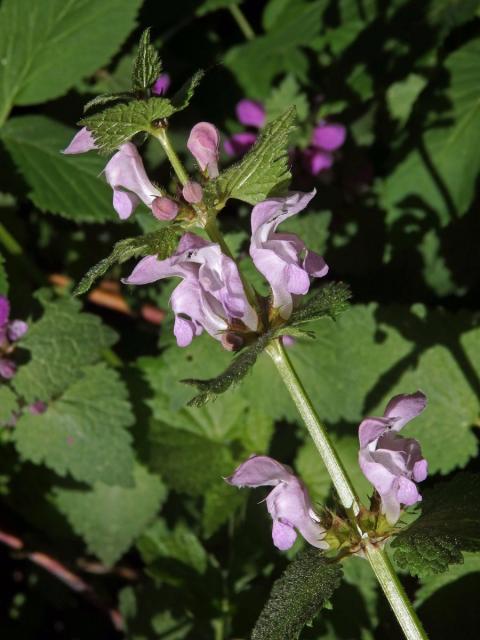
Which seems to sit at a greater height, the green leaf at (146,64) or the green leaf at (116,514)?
the green leaf at (146,64)

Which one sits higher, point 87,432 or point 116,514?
point 87,432

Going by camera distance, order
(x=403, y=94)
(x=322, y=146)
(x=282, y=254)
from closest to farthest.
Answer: (x=282, y=254), (x=322, y=146), (x=403, y=94)

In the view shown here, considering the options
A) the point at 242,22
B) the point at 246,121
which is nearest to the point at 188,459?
the point at 246,121

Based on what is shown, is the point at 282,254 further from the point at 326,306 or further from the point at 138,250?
the point at 138,250

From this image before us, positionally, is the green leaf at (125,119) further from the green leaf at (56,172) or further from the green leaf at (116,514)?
the green leaf at (116,514)

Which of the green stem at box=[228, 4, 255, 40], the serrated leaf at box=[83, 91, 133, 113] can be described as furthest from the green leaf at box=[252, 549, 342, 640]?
the green stem at box=[228, 4, 255, 40]

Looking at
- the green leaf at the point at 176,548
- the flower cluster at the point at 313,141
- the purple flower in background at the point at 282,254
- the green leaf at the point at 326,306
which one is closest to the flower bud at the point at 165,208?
the purple flower in background at the point at 282,254
